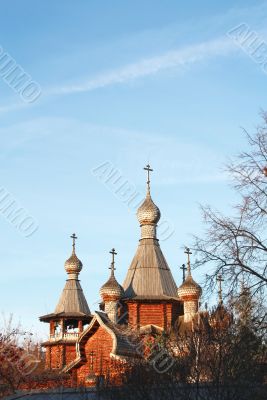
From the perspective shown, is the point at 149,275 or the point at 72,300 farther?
the point at 72,300

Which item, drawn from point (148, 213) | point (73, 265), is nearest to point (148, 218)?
point (148, 213)

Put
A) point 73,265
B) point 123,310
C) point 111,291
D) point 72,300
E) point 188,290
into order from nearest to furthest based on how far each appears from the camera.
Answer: point 188,290
point 111,291
point 123,310
point 72,300
point 73,265

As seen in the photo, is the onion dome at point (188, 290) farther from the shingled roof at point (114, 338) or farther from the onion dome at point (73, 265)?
the onion dome at point (73, 265)

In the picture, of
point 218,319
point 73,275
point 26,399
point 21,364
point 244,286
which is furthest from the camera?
point 73,275

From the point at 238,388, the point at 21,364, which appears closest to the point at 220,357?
the point at 238,388

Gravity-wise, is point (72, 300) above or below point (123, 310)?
above

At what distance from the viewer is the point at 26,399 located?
16688mm

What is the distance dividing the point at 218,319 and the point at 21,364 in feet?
49.5

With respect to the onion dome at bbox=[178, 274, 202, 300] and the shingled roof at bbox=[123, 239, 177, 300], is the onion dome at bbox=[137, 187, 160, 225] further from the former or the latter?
the onion dome at bbox=[178, 274, 202, 300]

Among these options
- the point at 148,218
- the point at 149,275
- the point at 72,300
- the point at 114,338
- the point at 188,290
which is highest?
the point at 148,218

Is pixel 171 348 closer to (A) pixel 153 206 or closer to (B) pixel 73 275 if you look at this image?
(A) pixel 153 206

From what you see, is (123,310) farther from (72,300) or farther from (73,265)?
(73,265)

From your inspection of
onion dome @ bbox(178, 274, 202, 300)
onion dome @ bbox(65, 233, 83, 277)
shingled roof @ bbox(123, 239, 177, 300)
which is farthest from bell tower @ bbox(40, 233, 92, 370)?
onion dome @ bbox(178, 274, 202, 300)

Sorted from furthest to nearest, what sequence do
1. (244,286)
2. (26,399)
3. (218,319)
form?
(26,399), (218,319), (244,286)
